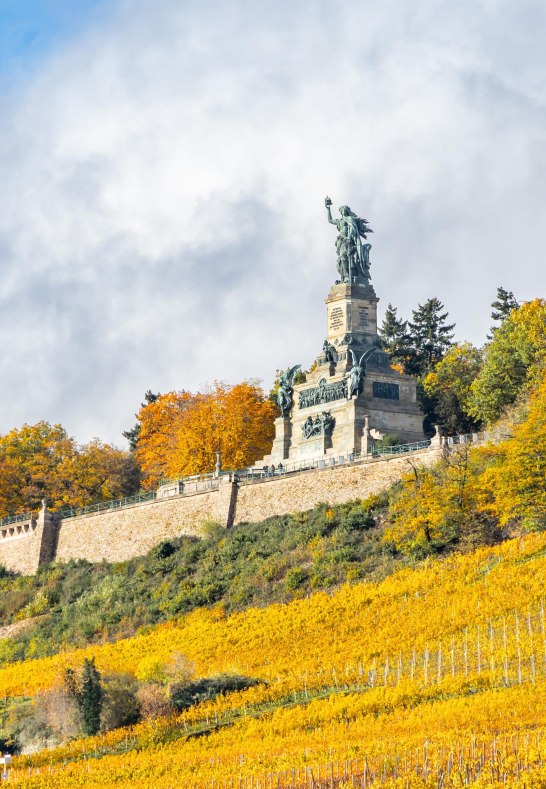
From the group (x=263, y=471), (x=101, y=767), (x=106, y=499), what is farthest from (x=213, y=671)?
(x=106, y=499)

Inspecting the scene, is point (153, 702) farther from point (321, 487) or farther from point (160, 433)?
point (160, 433)

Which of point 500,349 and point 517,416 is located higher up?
point 500,349

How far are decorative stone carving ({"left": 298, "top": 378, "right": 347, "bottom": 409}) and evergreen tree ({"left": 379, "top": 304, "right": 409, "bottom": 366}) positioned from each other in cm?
2092

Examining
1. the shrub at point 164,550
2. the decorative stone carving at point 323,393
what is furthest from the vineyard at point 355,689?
the decorative stone carving at point 323,393

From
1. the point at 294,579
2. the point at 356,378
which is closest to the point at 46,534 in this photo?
the point at 356,378

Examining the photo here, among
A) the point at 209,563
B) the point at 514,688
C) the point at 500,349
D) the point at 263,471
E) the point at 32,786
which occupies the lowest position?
the point at 32,786

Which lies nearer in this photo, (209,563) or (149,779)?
(149,779)

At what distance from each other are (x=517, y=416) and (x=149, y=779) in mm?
37900

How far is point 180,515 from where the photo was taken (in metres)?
89.7

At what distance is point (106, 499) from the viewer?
10738 cm

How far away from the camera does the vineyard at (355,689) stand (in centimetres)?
4316

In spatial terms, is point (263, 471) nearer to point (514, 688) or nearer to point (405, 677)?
point (405, 677)

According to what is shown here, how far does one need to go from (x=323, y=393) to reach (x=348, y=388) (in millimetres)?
2017

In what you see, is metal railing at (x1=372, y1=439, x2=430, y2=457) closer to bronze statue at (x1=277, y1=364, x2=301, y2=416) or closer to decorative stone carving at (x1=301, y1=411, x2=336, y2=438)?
decorative stone carving at (x1=301, y1=411, x2=336, y2=438)
